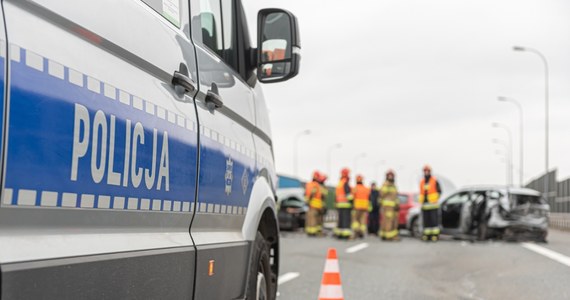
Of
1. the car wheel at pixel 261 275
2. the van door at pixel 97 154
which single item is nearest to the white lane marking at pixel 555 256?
the car wheel at pixel 261 275

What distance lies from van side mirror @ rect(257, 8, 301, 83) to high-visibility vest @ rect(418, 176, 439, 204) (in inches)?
678

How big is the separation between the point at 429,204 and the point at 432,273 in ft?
32.1

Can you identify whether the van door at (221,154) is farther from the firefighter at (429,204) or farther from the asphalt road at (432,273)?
the firefighter at (429,204)

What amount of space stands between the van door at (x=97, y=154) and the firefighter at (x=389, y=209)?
59.7 feet

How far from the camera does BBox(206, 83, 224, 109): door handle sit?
3.86m

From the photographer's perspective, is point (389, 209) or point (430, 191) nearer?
point (389, 209)

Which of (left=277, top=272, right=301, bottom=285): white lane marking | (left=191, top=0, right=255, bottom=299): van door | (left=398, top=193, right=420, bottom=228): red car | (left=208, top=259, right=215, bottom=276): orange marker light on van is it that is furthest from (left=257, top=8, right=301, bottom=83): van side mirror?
(left=398, top=193, right=420, bottom=228): red car

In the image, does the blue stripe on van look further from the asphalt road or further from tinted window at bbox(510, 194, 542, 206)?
tinted window at bbox(510, 194, 542, 206)

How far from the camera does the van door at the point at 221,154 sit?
3.76m

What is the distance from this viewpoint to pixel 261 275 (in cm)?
515

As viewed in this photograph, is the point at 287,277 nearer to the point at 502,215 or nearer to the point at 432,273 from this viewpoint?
the point at 432,273

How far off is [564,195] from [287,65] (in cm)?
4681

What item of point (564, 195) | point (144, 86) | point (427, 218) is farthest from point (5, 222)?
point (564, 195)

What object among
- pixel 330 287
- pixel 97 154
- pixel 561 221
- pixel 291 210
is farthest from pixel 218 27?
pixel 561 221
